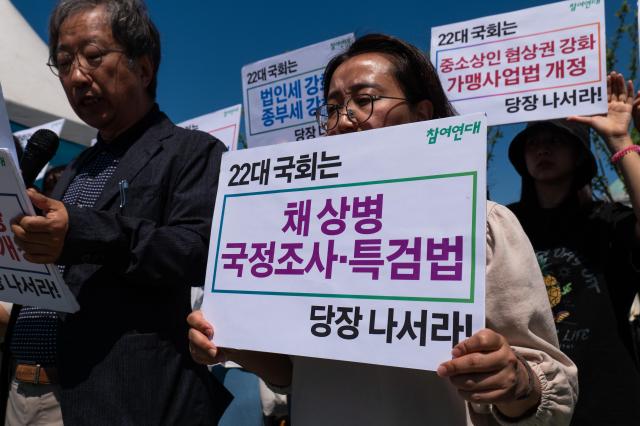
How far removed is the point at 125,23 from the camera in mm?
1623

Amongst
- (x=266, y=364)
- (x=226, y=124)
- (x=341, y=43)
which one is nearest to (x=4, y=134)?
(x=266, y=364)

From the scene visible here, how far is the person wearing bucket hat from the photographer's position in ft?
5.76

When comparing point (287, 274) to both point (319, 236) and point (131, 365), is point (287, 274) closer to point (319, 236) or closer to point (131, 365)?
point (319, 236)

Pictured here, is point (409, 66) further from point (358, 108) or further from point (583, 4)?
point (583, 4)

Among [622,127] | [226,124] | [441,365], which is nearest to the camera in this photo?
[441,365]

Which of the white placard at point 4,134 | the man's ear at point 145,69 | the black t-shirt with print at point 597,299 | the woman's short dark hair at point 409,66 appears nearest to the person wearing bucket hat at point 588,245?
the black t-shirt with print at point 597,299

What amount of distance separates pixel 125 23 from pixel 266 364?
1.08m

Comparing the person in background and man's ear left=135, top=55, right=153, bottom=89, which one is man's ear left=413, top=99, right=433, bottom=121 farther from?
man's ear left=135, top=55, right=153, bottom=89

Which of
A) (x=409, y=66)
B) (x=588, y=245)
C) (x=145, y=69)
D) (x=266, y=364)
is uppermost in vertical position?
(x=145, y=69)

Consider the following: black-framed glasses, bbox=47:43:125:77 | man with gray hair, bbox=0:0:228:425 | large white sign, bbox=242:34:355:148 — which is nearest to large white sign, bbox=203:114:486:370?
man with gray hair, bbox=0:0:228:425

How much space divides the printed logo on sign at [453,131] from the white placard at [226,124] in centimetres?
233

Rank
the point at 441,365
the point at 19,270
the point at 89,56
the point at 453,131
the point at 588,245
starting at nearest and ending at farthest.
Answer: the point at 441,365
the point at 453,131
the point at 19,270
the point at 89,56
the point at 588,245

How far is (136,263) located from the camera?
1284mm

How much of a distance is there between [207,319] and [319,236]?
30 centimetres
